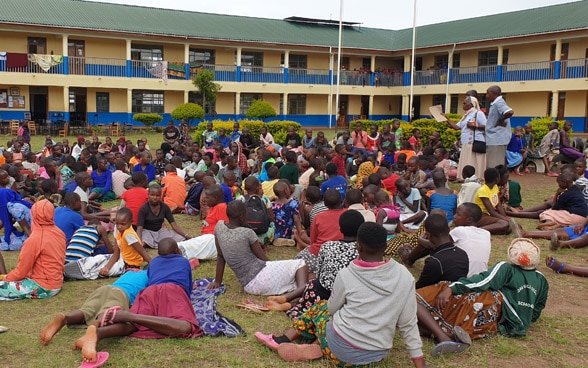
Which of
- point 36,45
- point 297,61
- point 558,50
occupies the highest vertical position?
point 558,50

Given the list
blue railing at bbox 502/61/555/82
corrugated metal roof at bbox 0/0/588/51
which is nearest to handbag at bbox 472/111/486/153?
corrugated metal roof at bbox 0/0/588/51

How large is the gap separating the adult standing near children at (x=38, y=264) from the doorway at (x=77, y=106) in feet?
84.8

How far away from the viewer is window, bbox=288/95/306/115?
3581 centimetres

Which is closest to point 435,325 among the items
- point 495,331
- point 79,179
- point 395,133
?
point 495,331

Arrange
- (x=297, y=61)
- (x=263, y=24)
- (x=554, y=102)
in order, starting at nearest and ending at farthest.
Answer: (x=554, y=102) → (x=263, y=24) → (x=297, y=61)

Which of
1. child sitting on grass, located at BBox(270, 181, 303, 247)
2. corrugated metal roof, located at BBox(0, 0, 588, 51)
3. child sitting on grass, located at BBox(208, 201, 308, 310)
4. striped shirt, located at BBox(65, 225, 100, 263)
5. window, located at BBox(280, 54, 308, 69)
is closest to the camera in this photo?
child sitting on grass, located at BBox(208, 201, 308, 310)

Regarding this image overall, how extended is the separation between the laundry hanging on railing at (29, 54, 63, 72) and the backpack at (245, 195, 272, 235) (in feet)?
77.7

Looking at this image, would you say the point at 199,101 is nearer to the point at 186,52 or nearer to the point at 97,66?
the point at 186,52

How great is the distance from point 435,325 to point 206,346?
1.79 meters

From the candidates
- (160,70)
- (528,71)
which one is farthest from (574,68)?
(160,70)

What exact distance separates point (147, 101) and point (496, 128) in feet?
81.9

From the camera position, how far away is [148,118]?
28.7 metres

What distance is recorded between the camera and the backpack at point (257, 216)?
289 inches

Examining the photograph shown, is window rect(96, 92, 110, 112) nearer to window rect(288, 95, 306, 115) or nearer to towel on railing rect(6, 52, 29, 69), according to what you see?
towel on railing rect(6, 52, 29, 69)
